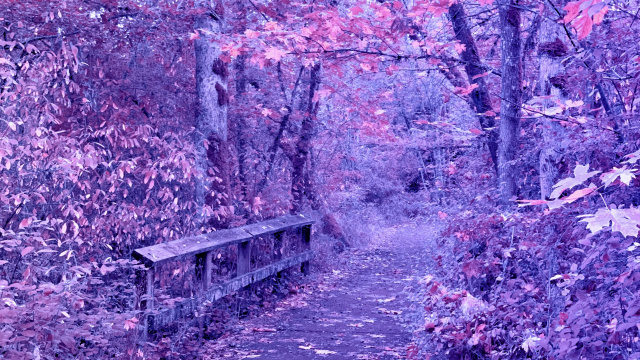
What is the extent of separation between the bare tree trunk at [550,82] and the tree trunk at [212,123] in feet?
16.2

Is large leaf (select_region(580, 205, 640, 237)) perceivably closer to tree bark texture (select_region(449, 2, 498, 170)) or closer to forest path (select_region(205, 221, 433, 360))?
forest path (select_region(205, 221, 433, 360))

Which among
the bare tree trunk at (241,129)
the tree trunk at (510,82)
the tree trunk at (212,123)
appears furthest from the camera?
the bare tree trunk at (241,129)

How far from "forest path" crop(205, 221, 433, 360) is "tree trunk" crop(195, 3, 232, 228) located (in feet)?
6.89

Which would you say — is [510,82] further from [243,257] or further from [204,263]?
[204,263]

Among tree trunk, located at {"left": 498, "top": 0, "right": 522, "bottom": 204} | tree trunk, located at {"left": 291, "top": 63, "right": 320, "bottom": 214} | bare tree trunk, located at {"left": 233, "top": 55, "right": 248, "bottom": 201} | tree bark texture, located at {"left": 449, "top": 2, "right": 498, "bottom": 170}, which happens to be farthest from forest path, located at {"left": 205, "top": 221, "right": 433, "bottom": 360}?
tree bark texture, located at {"left": 449, "top": 2, "right": 498, "bottom": 170}

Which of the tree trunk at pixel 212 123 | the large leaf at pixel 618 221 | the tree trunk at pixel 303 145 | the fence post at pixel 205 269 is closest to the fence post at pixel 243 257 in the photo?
the tree trunk at pixel 212 123

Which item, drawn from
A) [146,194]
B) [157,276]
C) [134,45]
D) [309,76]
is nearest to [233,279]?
[157,276]

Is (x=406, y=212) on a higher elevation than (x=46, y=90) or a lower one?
lower

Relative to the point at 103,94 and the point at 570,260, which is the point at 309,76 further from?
the point at 570,260

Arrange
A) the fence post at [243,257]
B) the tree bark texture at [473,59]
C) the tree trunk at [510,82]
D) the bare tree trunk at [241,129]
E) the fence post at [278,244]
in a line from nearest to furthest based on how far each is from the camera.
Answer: the tree trunk at [510,82] < the fence post at [243,257] < the tree bark texture at [473,59] < the fence post at [278,244] < the bare tree trunk at [241,129]

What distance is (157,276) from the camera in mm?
7617

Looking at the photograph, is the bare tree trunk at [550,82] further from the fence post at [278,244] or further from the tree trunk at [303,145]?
the tree trunk at [303,145]

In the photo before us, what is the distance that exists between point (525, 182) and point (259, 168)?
224 inches

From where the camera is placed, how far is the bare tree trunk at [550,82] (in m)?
6.50
